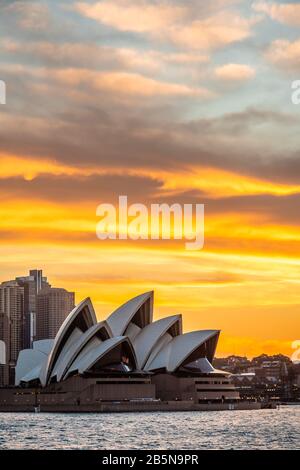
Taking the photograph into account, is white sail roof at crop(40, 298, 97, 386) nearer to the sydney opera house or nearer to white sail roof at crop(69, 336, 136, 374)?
the sydney opera house

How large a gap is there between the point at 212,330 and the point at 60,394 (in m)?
19.9

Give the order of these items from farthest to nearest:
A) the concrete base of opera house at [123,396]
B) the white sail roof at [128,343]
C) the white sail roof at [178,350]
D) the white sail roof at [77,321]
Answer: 1. the white sail roof at [178,350]
2. the white sail roof at [77,321]
3. the white sail roof at [128,343]
4. the concrete base of opera house at [123,396]

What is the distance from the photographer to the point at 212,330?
12331 cm

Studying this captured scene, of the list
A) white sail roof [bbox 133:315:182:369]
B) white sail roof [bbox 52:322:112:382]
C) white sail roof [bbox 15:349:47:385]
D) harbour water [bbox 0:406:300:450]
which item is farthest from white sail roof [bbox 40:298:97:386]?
harbour water [bbox 0:406:300:450]

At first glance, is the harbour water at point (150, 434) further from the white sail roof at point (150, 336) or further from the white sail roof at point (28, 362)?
the white sail roof at point (28, 362)

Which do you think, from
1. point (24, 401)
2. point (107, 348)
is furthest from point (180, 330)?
point (24, 401)

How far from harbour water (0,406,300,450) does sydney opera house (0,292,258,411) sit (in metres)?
22.2

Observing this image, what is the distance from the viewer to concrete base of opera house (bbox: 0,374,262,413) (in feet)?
Result: 371

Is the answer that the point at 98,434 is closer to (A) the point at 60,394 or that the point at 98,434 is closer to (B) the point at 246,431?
(B) the point at 246,431

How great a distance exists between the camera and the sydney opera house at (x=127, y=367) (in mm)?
114625

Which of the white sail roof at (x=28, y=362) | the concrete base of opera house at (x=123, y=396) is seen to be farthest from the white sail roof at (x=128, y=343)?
the white sail roof at (x=28, y=362)

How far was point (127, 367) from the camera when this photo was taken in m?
117

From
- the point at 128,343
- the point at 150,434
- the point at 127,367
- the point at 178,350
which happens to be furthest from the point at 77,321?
the point at 150,434

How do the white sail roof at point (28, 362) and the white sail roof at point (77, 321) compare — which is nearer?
the white sail roof at point (77, 321)
